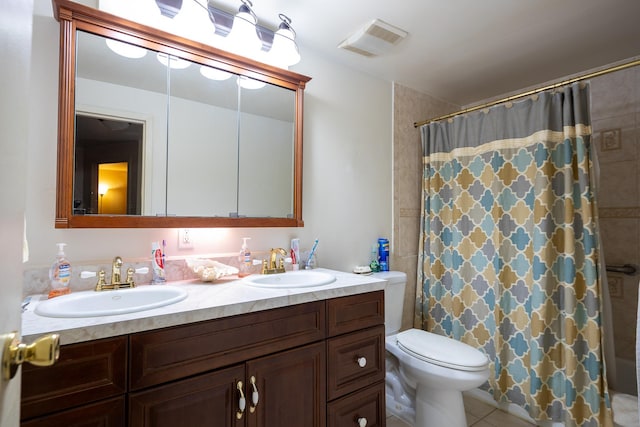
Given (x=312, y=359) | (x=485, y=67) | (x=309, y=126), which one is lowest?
(x=312, y=359)

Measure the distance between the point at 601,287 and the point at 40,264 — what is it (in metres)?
2.55

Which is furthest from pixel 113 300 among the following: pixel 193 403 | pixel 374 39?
pixel 374 39

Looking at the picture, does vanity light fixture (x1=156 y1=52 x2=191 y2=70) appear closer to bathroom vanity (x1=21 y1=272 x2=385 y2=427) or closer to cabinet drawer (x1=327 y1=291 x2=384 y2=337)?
bathroom vanity (x1=21 y1=272 x2=385 y2=427)

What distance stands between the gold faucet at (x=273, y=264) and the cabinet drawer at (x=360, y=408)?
2.20 feet

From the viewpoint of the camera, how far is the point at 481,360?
5.18ft

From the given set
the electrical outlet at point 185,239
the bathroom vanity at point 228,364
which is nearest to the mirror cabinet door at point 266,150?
the electrical outlet at point 185,239

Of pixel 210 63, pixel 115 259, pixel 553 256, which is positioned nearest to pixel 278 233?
pixel 115 259

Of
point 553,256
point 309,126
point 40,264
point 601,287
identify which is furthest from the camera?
point 309,126

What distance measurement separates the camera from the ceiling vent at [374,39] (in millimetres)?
1732

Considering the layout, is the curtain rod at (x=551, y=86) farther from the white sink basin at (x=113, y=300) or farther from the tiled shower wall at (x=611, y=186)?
the white sink basin at (x=113, y=300)

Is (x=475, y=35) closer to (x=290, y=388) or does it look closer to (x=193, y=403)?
(x=290, y=388)

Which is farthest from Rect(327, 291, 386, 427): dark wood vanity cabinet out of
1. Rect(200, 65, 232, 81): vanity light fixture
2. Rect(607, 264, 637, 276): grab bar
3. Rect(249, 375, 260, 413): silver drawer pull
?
Rect(607, 264, 637, 276): grab bar

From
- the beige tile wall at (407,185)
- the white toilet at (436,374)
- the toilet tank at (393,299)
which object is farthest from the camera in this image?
the beige tile wall at (407,185)

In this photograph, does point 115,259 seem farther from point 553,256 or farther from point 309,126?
point 553,256
